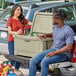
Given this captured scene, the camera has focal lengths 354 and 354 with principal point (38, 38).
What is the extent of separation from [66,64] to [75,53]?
0.24m

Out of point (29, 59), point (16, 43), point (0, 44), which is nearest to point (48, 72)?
point (29, 59)

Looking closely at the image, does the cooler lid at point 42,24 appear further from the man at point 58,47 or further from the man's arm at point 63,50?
the man's arm at point 63,50

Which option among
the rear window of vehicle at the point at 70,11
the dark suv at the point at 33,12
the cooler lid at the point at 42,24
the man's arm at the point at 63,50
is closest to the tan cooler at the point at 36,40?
the cooler lid at the point at 42,24

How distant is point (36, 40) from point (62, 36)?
63 centimetres

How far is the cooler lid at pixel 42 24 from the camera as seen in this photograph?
6.99 m

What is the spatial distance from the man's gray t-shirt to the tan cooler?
0.26 meters

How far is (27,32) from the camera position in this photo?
7.17 metres

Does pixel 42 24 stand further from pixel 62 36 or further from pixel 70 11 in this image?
pixel 70 11

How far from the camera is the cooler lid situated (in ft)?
22.9

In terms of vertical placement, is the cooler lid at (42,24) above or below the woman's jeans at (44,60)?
above

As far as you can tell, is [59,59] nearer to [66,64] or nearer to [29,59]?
[66,64]

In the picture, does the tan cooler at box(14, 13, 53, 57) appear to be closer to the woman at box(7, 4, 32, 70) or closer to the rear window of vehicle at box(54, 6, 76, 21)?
the woman at box(7, 4, 32, 70)

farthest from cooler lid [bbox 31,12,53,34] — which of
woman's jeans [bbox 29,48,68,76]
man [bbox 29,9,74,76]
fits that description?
woman's jeans [bbox 29,48,68,76]

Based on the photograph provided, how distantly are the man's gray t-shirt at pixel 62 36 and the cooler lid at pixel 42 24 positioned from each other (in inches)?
31.0
